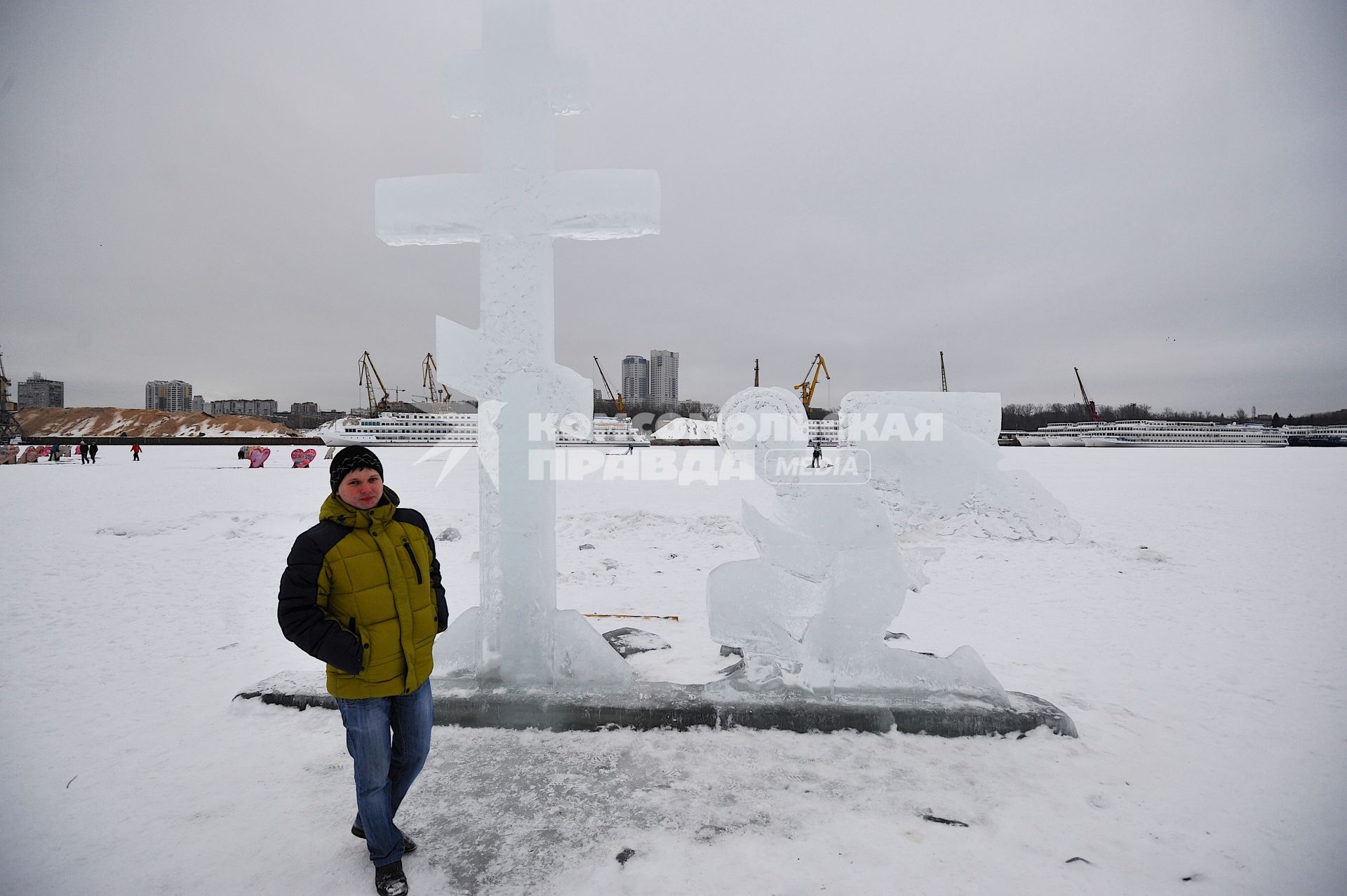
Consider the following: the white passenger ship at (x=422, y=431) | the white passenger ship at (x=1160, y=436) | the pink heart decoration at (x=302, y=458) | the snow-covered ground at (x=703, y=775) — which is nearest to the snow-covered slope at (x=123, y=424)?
the white passenger ship at (x=422, y=431)

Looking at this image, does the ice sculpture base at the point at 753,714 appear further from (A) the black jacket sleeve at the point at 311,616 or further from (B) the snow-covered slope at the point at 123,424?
(B) the snow-covered slope at the point at 123,424

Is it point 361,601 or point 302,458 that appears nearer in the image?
point 361,601

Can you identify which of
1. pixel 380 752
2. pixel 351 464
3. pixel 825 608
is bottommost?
pixel 380 752

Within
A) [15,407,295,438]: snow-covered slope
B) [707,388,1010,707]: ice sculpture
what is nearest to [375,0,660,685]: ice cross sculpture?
[707,388,1010,707]: ice sculpture

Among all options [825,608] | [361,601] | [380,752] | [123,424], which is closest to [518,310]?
[361,601]

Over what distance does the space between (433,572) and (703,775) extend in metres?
1.67

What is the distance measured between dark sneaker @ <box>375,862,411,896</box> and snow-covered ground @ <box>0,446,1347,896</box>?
0.07 metres

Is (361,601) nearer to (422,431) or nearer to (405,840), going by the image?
(405,840)

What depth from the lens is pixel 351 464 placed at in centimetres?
224

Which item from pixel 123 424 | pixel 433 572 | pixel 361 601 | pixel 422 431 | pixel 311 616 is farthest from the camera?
pixel 422 431

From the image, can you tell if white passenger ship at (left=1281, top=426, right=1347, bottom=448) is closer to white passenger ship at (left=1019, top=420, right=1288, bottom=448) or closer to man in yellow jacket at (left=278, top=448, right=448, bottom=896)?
white passenger ship at (left=1019, top=420, right=1288, bottom=448)

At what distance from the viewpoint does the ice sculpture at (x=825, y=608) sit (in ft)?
11.6

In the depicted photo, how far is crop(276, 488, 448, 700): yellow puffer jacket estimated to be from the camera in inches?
79.8

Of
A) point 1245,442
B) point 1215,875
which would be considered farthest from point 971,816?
point 1245,442
